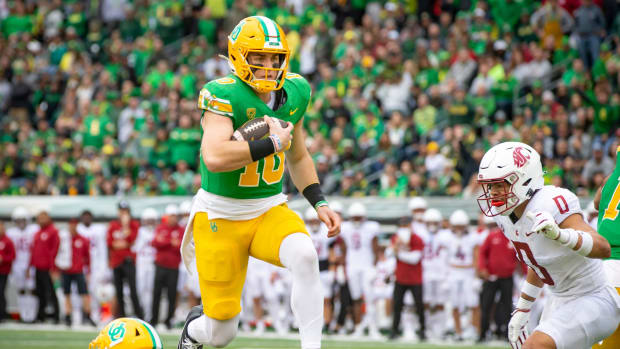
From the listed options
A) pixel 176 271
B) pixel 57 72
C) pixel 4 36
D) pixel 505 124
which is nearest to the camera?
pixel 176 271

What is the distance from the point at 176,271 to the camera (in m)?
13.1

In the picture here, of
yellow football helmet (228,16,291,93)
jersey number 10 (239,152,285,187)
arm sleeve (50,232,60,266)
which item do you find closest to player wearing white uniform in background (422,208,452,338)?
arm sleeve (50,232,60,266)

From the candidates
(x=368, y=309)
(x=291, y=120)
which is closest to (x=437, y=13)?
(x=368, y=309)

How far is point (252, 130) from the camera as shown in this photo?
505 centimetres

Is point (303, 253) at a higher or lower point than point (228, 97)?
lower

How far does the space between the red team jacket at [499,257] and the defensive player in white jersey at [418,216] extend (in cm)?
96

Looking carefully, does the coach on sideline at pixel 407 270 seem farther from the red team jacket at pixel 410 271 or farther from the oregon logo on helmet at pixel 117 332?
the oregon logo on helmet at pixel 117 332

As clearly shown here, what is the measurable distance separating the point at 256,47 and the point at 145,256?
888 centimetres

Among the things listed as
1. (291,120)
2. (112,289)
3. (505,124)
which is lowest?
(112,289)

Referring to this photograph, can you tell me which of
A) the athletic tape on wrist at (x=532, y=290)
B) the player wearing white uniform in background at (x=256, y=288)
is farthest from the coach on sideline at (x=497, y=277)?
the athletic tape on wrist at (x=532, y=290)

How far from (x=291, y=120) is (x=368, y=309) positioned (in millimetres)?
7587

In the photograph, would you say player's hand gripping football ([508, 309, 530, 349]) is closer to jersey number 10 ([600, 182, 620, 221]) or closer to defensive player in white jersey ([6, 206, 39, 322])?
jersey number 10 ([600, 182, 620, 221])

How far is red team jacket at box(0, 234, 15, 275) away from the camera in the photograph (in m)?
13.8

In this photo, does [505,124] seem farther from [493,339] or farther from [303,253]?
[303,253]
